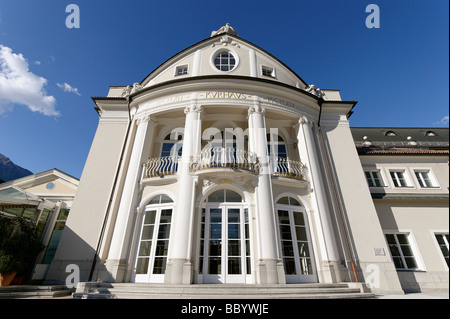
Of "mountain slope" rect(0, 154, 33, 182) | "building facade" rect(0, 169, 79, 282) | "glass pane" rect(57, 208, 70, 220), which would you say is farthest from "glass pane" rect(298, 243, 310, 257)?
"mountain slope" rect(0, 154, 33, 182)

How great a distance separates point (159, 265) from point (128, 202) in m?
2.83

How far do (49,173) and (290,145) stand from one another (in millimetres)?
13025

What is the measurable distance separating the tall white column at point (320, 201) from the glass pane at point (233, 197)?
10.7 ft

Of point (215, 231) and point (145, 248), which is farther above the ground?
point (215, 231)

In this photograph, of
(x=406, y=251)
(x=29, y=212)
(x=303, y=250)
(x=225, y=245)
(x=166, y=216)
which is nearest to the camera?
(x=225, y=245)

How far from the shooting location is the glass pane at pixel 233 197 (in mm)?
9305

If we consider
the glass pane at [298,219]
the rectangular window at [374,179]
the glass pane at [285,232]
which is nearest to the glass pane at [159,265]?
the glass pane at [285,232]

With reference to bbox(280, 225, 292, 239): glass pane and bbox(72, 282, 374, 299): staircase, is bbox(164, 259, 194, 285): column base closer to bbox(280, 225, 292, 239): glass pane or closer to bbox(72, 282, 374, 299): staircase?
bbox(72, 282, 374, 299): staircase

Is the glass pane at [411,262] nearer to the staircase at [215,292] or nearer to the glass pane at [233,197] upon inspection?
the staircase at [215,292]

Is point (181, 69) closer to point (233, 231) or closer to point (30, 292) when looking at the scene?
point (233, 231)

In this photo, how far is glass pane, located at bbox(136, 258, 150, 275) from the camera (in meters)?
8.45

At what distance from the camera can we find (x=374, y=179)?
12359 millimetres

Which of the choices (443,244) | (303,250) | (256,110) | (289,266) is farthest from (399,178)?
(256,110)
